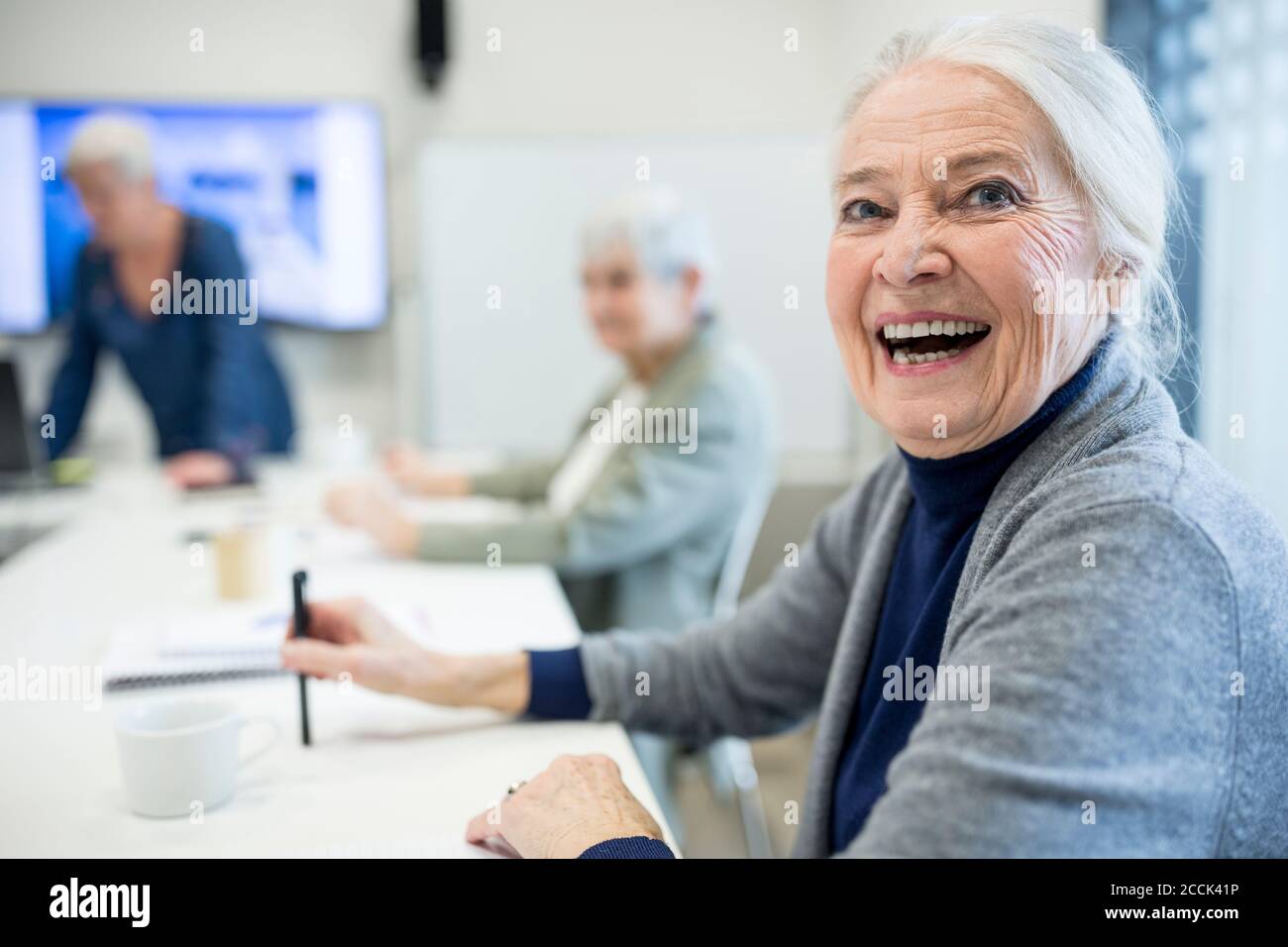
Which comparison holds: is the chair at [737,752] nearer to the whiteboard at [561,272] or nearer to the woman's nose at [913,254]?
the woman's nose at [913,254]

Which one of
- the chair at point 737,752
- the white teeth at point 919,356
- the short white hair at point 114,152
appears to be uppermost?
the short white hair at point 114,152

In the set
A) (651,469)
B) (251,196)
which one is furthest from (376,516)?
(251,196)

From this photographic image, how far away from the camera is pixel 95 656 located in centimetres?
110

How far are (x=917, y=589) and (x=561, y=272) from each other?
2653 millimetres

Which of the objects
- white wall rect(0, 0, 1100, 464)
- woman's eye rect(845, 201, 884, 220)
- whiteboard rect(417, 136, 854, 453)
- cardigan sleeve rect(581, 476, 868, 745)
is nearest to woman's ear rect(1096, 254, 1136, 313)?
woman's eye rect(845, 201, 884, 220)

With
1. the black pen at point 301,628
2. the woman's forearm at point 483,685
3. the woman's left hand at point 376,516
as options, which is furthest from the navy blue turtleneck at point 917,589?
the woman's left hand at point 376,516

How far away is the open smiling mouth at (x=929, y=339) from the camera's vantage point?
708mm

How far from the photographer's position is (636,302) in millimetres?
1697

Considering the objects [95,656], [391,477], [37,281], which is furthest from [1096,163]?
[37,281]

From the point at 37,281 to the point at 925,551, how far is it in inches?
126

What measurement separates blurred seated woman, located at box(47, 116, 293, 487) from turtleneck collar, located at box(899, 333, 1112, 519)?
1914 millimetres

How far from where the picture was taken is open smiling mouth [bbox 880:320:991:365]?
0.71m

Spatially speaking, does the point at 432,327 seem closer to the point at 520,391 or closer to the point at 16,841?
the point at 520,391

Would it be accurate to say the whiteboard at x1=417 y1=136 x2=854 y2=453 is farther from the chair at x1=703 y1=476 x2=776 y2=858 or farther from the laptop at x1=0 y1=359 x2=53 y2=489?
the chair at x1=703 y1=476 x2=776 y2=858
